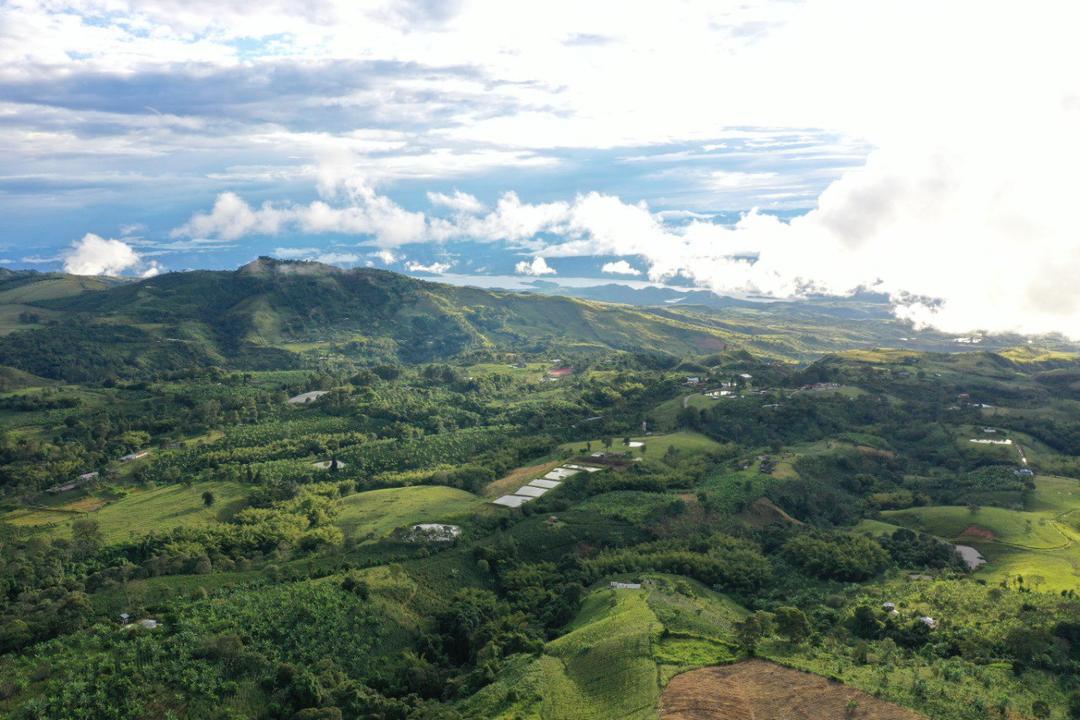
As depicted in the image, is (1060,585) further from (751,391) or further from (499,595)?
(751,391)

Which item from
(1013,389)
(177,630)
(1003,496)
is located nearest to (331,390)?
(177,630)

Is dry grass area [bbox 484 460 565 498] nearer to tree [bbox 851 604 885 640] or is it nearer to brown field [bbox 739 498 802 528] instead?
brown field [bbox 739 498 802 528]

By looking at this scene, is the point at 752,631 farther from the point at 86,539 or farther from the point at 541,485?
A: the point at 86,539

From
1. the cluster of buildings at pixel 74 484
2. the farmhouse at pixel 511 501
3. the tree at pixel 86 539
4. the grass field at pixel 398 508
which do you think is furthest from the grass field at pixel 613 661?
the cluster of buildings at pixel 74 484

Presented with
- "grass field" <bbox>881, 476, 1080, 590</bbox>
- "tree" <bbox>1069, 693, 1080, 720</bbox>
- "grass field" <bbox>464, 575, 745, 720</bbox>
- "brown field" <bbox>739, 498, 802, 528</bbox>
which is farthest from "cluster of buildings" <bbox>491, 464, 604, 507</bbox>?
"tree" <bbox>1069, 693, 1080, 720</bbox>

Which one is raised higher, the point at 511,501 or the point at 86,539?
the point at 86,539

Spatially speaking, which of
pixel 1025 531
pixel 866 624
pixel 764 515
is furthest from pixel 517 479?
pixel 1025 531
